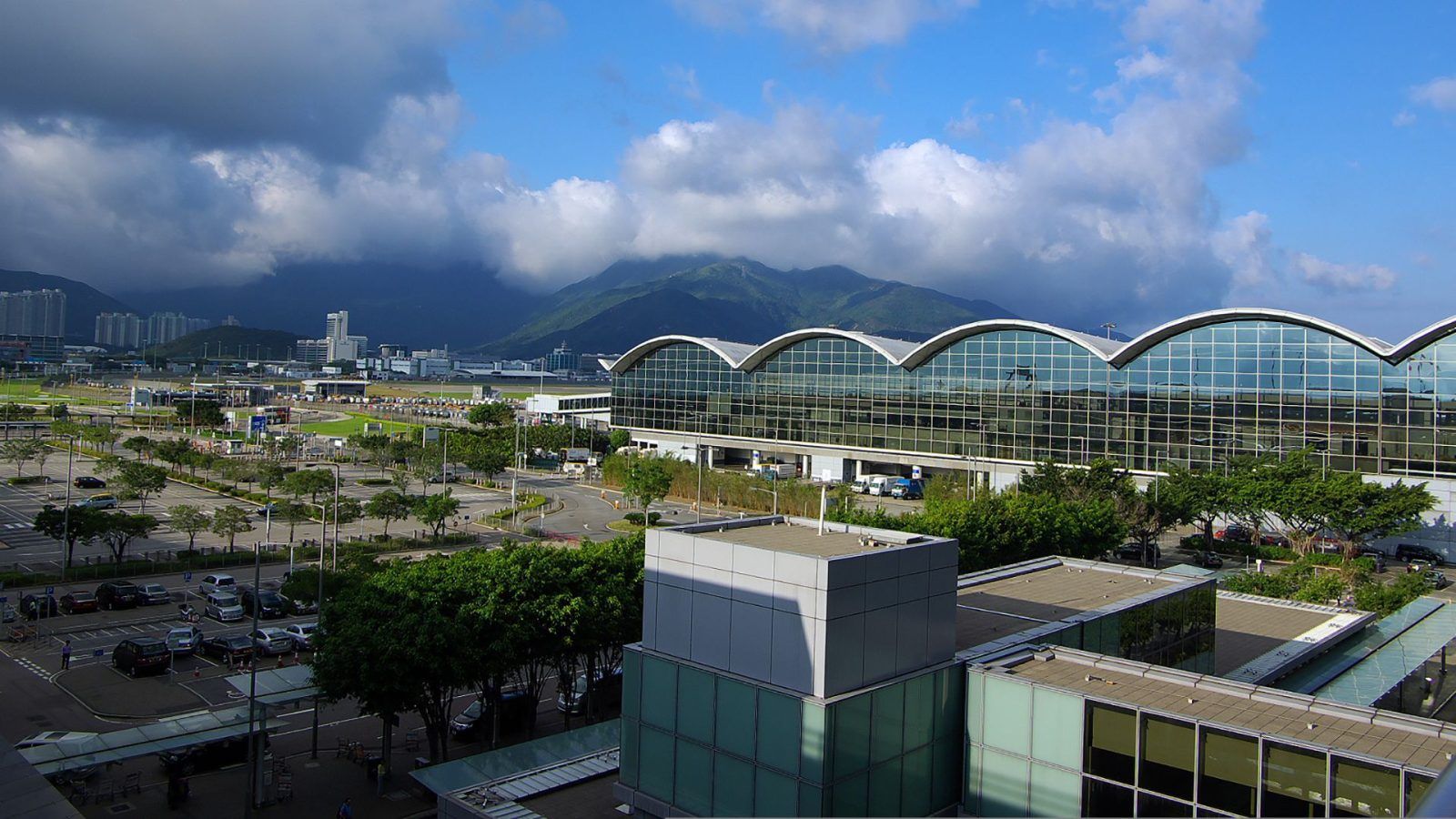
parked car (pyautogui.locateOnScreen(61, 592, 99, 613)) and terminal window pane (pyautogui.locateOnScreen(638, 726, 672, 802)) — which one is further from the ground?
terminal window pane (pyautogui.locateOnScreen(638, 726, 672, 802))

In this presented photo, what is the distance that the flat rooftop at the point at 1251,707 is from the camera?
34.7ft

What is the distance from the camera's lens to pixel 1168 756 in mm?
11414

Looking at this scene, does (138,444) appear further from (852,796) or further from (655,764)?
(852,796)

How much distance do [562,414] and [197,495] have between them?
151 ft

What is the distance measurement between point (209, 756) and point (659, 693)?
1120cm

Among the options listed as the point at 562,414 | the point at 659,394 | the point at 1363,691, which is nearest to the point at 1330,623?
the point at 1363,691

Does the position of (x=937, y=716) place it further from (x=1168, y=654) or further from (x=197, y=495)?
(x=197, y=495)

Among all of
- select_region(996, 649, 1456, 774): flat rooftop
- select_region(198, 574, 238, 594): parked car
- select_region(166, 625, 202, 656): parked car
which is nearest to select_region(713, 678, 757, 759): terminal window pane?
select_region(996, 649, 1456, 774): flat rooftop

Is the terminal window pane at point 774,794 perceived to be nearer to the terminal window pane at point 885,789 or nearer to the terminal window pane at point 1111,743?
the terminal window pane at point 885,789

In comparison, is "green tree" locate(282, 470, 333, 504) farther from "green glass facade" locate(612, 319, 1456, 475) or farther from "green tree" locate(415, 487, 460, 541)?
"green glass facade" locate(612, 319, 1456, 475)

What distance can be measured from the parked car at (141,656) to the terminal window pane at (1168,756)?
75.0 ft

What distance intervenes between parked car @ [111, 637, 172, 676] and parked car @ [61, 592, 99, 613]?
679 cm

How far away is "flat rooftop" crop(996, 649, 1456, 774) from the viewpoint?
10.6 meters

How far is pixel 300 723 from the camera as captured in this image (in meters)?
21.5
